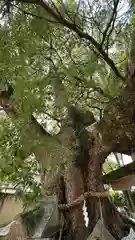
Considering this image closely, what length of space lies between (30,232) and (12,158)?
0.35 meters

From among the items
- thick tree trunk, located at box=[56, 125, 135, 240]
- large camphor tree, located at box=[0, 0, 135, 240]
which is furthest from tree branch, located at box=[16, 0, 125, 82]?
thick tree trunk, located at box=[56, 125, 135, 240]

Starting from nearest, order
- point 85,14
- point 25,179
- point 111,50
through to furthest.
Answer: point 25,179, point 85,14, point 111,50

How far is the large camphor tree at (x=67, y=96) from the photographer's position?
4.56ft

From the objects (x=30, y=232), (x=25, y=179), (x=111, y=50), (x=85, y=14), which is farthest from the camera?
(x=111, y=50)

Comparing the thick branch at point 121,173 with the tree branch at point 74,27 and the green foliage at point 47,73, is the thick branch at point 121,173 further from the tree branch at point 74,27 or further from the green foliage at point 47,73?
the tree branch at point 74,27

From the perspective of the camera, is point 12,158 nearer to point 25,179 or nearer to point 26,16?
point 25,179

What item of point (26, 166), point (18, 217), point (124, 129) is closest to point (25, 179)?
point (26, 166)

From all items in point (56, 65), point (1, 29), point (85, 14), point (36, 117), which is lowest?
point (36, 117)

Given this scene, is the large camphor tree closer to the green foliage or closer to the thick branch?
the green foliage

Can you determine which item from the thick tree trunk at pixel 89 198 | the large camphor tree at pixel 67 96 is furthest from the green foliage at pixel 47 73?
the thick tree trunk at pixel 89 198

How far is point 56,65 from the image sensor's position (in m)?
1.57

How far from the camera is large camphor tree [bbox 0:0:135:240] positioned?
1.39 meters

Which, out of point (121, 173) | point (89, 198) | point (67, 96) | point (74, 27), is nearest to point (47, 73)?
point (67, 96)

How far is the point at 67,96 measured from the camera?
151 cm
